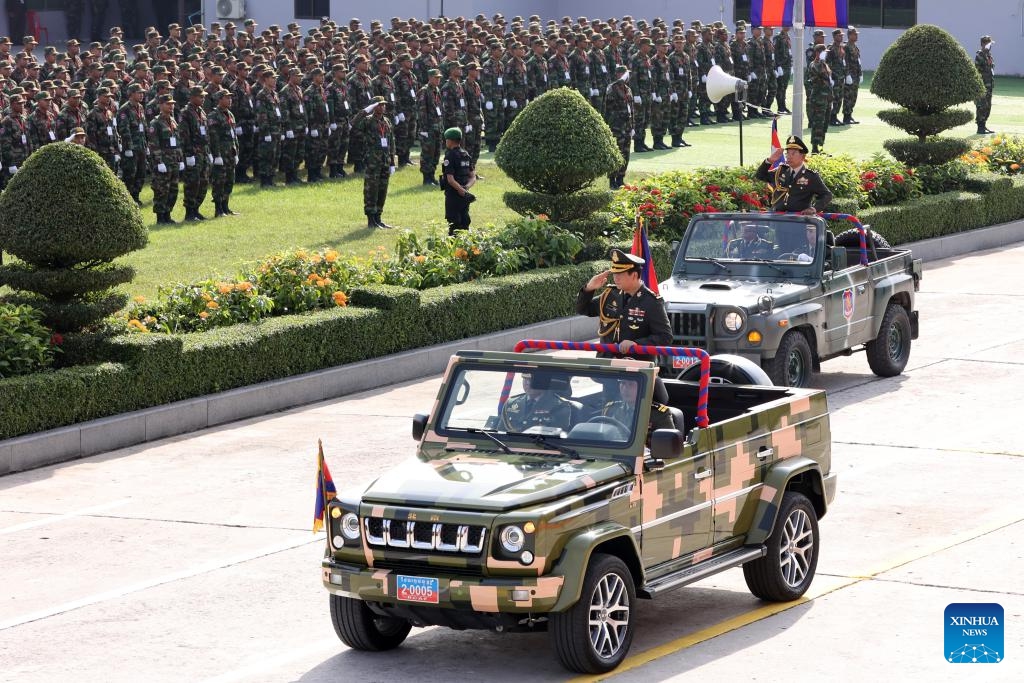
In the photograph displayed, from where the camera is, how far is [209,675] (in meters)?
8.77

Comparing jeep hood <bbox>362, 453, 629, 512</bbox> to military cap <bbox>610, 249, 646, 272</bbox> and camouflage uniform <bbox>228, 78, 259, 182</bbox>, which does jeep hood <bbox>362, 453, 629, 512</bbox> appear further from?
camouflage uniform <bbox>228, 78, 259, 182</bbox>

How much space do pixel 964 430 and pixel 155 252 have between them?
12.1 m

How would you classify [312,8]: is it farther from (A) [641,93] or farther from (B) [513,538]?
(B) [513,538]

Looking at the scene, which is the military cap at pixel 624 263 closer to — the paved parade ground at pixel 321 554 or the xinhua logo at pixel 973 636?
the paved parade ground at pixel 321 554

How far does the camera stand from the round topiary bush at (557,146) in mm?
20203

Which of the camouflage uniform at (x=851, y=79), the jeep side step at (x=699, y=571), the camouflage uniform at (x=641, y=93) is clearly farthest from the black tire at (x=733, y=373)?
the camouflage uniform at (x=851, y=79)

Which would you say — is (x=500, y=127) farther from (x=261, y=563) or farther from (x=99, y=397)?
(x=261, y=563)

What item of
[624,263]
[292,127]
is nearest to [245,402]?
[624,263]

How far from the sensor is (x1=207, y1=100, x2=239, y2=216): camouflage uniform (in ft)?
86.3

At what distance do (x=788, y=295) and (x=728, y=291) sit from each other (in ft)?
1.76

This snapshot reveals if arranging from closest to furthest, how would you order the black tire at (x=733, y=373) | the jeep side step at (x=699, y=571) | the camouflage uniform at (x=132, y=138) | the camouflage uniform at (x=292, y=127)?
1. the jeep side step at (x=699, y=571)
2. the black tire at (x=733, y=373)
3. the camouflage uniform at (x=132, y=138)
4. the camouflage uniform at (x=292, y=127)

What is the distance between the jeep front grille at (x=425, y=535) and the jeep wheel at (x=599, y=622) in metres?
0.54

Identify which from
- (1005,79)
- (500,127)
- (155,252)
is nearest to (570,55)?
(500,127)

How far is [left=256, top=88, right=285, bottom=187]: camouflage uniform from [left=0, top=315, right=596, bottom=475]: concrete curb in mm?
11323
